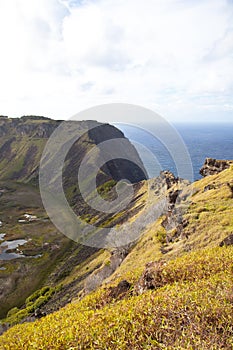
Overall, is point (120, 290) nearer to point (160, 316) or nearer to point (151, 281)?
point (151, 281)

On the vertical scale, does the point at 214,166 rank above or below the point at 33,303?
above

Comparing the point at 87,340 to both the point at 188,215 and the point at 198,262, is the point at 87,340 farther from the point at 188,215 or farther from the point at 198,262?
the point at 188,215

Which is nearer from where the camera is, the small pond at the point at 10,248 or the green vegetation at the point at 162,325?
the green vegetation at the point at 162,325

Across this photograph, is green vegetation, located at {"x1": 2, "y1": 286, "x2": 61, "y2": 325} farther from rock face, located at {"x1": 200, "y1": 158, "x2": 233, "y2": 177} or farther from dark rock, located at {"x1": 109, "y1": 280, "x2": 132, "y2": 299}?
dark rock, located at {"x1": 109, "y1": 280, "x2": 132, "y2": 299}

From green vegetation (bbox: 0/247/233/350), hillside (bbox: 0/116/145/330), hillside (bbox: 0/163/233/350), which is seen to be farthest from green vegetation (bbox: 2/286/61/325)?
green vegetation (bbox: 0/247/233/350)

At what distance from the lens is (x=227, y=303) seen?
10.5 meters

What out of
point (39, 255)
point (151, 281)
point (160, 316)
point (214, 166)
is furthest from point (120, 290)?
point (39, 255)

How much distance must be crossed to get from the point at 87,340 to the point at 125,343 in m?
1.77

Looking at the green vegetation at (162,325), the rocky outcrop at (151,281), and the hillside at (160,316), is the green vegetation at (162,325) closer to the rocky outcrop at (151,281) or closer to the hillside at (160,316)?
the hillside at (160,316)

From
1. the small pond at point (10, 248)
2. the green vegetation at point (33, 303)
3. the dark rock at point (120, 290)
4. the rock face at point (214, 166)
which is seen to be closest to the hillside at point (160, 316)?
the dark rock at point (120, 290)

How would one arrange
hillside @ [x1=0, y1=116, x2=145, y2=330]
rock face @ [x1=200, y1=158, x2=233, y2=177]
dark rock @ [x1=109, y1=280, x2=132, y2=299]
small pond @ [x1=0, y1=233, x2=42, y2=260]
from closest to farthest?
dark rock @ [x1=109, y1=280, x2=132, y2=299] < rock face @ [x1=200, y1=158, x2=233, y2=177] < hillside @ [x1=0, y1=116, x2=145, y2=330] < small pond @ [x1=0, y1=233, x2=42, y2=260]

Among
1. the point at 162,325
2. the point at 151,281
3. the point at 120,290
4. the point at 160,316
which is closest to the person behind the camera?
the point at 162,325

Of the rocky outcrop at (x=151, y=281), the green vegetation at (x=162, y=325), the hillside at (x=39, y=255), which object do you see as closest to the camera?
the green vegetation at (x=162, y=325)

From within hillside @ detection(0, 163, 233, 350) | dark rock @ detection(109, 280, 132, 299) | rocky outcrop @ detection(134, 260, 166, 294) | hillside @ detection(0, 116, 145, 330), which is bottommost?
hillside @ detection(0, 116, 145, 330)
